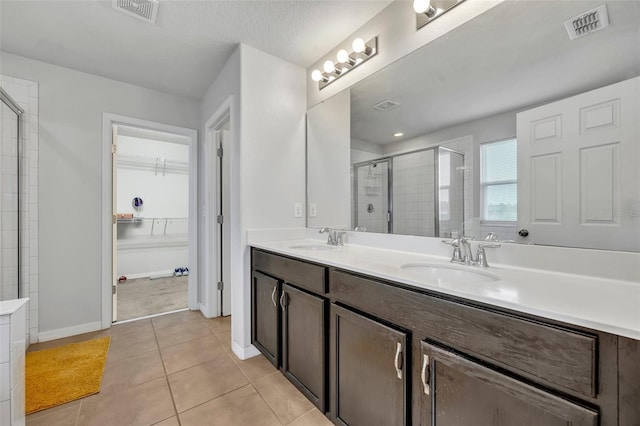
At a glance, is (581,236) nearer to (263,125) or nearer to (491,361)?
(491,361)

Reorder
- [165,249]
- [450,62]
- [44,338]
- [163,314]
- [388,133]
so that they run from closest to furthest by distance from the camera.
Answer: [450,62] → [388,133] → [44,338] → [163,314] → [165,249]

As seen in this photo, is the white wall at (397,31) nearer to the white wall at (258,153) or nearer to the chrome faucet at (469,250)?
the white wall at (258,153)

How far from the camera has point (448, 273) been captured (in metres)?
1.26

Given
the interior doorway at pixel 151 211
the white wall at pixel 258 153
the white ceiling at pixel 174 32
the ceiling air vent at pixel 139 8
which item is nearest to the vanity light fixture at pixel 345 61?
the white ceiling at pixel 174 32

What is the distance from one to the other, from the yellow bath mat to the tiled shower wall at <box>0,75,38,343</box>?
A: 45 centimetres

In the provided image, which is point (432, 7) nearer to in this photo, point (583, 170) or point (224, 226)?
point (583, 170)

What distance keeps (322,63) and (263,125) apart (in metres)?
0.74

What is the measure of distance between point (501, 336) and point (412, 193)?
102 centimetres

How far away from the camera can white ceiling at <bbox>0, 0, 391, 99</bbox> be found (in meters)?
1.70

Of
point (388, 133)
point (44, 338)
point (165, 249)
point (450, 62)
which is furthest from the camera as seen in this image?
point (165, 249)

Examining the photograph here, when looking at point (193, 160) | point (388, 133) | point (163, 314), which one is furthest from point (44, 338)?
point (388, 133)

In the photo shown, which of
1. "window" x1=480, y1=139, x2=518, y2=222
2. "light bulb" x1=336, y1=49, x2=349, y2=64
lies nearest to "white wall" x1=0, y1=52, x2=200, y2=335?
"light bulb" x1=336, y1=49, x2=349, y2=64

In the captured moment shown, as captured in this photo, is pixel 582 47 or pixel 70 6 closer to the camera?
pixel 582 47

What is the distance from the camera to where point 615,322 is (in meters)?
0.57
